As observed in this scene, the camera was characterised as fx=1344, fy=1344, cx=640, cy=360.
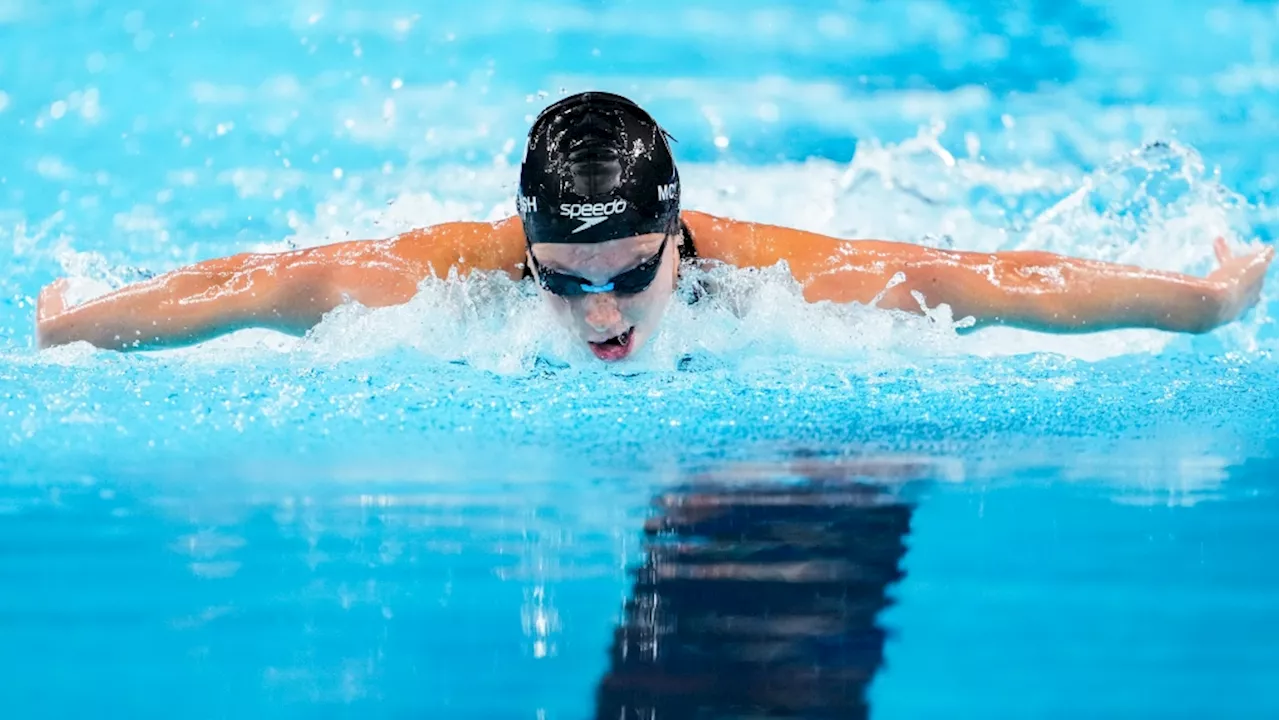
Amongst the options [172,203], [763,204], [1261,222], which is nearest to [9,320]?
[172,203]

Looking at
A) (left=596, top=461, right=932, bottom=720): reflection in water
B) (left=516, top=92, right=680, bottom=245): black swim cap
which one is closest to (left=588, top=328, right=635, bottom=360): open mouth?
(left=516, top=92, right=680, bottom=245): black swim cap

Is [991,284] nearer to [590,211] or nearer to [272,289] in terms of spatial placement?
[590,211]

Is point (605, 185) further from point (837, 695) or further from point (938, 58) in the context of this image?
point (938, 58)

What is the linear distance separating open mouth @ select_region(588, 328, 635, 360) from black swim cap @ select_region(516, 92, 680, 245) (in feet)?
0.77

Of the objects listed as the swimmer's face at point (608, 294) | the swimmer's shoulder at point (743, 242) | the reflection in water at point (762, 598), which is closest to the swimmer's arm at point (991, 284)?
the swimmer's shoulder at point (743, 242)

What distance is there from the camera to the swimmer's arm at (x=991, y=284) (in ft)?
9.80

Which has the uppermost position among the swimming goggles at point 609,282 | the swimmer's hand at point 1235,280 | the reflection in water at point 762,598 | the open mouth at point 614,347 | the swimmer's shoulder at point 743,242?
the swimmer's shoulder at point 743,242

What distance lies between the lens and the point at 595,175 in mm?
2613

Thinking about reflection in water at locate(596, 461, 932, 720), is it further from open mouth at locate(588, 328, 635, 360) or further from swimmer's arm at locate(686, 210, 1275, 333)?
swimmer's arm at locate(686, 210, 1275, 333)

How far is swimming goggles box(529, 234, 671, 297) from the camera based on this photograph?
2.65 metres

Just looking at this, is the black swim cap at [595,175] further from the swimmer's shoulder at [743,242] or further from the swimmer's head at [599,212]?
the swimmer's shoulder at [743,242]

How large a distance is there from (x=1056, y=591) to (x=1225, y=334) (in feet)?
9.20

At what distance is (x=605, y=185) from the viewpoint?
8.55ft

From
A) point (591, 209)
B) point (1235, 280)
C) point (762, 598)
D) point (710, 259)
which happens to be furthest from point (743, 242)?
point (762, 598)
